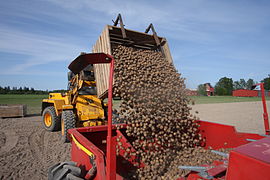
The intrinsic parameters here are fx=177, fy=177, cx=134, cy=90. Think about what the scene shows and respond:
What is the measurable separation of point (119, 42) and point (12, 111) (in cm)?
1055

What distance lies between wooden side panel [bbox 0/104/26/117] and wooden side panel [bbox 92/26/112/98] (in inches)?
393

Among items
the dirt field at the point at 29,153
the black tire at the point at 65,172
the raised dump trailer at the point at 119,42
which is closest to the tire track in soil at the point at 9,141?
the dirt field at the point at 29,153

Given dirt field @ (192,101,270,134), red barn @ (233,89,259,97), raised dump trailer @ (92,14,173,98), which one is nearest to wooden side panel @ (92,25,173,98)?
raised dump trailer @ (92,14,173,98)

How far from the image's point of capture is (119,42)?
426cm

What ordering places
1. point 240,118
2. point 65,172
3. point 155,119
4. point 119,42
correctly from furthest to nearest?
point 240,118, point 119,42, point 155,119, point 65,172

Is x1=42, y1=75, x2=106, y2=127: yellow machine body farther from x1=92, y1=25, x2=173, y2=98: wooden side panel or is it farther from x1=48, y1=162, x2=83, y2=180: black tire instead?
x1=48, y1=162, x2=83, y2=180: black tire

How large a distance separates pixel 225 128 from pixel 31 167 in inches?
156

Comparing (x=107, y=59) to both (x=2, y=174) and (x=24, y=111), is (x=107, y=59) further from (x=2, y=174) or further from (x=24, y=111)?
(x=24, y=111)

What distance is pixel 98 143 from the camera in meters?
2.99

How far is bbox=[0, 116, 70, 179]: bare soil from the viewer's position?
3602 mm

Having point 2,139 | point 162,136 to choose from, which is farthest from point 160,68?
point 2,139

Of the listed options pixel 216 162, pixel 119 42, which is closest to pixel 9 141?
pixel 119 42

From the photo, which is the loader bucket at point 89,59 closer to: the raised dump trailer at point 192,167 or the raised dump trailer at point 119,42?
the raised dump trailer at point 192,167

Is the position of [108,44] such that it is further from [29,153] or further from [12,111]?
[12,111]
